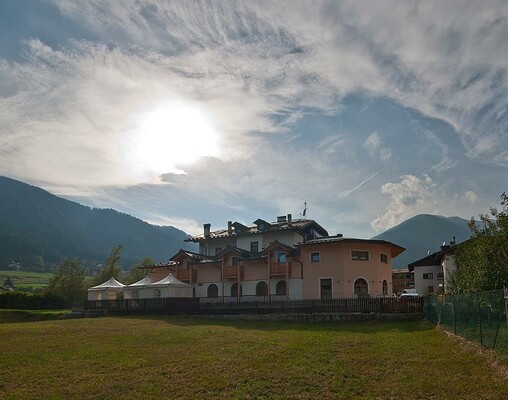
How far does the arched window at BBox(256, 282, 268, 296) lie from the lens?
47219 millimetres

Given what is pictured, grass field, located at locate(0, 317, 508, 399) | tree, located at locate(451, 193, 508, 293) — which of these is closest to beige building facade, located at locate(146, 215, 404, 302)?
tree, located at locate(451, 193, 508, 293)

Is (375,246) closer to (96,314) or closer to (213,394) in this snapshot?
(96,314)

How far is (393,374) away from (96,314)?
33.2m

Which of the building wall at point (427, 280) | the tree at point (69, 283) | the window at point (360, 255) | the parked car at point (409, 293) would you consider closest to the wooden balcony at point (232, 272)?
the window at point (360, 255)

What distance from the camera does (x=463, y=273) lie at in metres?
28.6

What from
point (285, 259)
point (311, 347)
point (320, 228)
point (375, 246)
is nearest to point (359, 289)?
point (375, 246)

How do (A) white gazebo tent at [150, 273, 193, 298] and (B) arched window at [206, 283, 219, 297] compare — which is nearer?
(A) white gazebo tent at [150, 273, 193, 298]

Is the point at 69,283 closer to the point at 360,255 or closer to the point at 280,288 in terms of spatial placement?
the point at 280,288

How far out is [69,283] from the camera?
68.1m

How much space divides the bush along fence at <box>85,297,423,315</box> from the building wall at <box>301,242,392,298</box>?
825 cm

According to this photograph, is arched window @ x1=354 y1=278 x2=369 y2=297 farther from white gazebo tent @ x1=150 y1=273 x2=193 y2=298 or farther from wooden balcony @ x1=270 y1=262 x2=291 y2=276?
white gazebo tent @ x1=150 y1=273 x2=193 y2=298

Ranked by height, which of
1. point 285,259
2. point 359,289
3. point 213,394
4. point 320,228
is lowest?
point 213,394

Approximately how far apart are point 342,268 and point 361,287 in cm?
257

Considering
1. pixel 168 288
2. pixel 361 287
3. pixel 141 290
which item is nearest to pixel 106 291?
pixel 141 290
